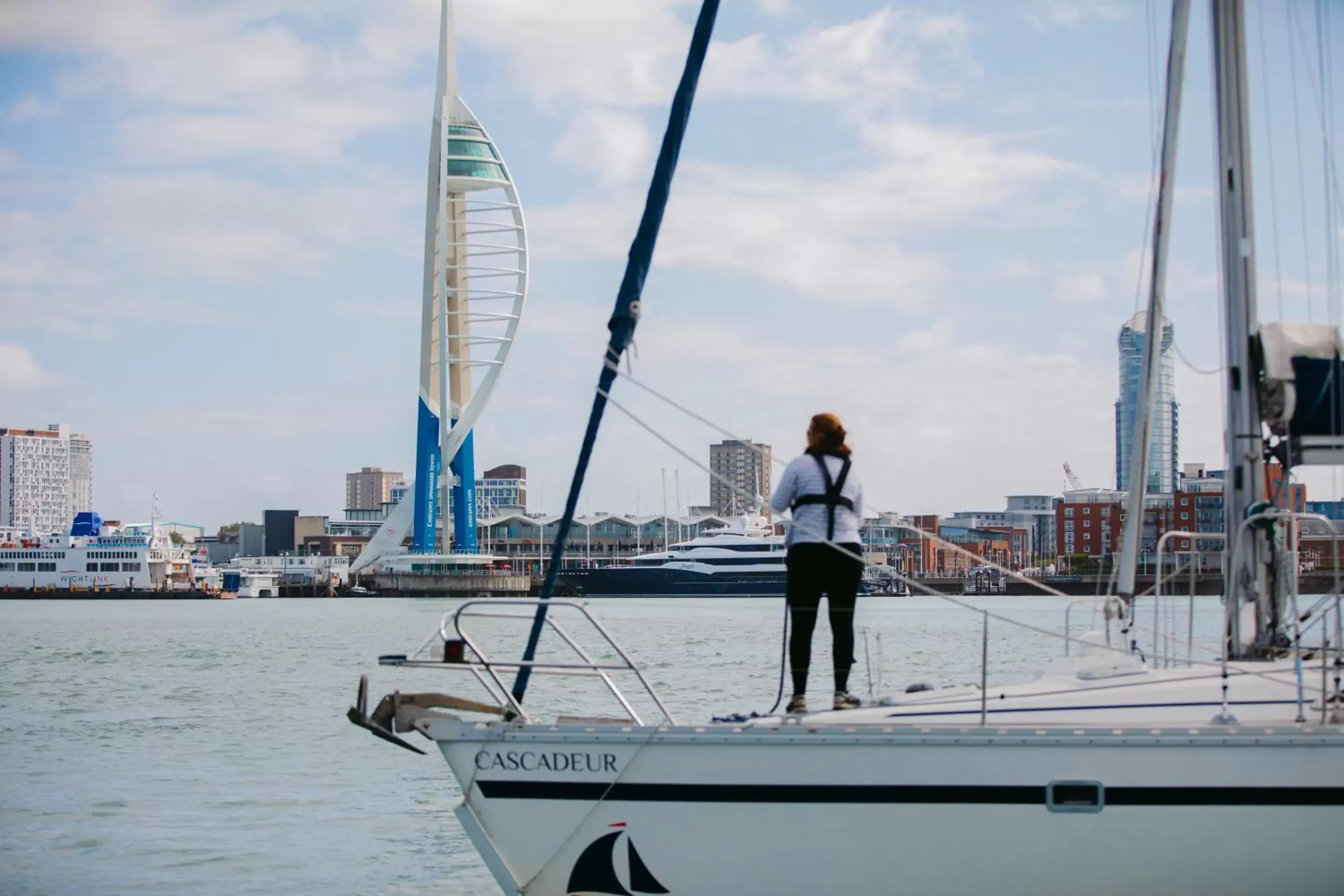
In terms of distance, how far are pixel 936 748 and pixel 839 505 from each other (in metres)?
1.19

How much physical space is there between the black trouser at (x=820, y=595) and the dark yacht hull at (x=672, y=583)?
73.9 m

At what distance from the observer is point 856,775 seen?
224 inches

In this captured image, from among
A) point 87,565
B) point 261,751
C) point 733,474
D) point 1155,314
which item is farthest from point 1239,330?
point 733,474

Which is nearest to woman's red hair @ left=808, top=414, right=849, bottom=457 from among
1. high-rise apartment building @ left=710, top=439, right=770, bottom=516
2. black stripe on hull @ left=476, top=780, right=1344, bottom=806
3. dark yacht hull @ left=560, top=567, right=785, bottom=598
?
black stripe on hull @ left=476, top=780, right=1344, bottom=806

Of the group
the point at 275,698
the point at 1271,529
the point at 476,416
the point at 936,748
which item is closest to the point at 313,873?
the point at 936,748

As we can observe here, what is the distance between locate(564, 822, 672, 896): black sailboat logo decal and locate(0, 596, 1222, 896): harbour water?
1.60m

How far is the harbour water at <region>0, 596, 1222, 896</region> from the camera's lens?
9617mm

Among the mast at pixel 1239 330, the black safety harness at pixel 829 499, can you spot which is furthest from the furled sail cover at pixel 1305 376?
the black safety harness at pixel 829 499

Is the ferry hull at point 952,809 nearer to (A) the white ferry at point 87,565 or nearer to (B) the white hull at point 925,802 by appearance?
(B) the white hull at point 925,802

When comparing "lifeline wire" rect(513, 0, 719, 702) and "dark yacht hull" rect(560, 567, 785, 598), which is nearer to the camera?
"lifeline wire" rect(513, 0, 719, 702)

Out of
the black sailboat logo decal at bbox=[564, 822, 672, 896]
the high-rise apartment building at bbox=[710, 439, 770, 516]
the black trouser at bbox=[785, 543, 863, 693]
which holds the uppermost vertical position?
the high-rise apartment building at bbox=[710, 439, 770, 516]

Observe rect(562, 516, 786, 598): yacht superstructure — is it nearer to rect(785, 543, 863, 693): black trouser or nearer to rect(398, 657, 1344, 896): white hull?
rect(785, 543, 863, 693): black trouser

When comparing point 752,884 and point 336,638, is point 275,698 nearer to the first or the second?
point 752,884

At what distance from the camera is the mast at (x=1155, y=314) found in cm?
675
